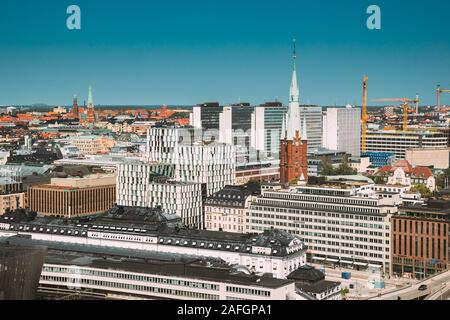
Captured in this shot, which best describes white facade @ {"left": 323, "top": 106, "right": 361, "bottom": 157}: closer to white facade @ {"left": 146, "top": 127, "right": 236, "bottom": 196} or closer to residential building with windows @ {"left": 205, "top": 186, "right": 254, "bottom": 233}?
white facade @ {"left": 146, "top": 127, "right": 236, "bottom": 196}

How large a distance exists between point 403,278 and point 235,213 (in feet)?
13.1

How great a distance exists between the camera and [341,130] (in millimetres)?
30000

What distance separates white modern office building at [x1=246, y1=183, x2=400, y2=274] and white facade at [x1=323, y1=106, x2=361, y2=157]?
14884 mm

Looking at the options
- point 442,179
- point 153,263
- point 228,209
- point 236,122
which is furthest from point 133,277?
point 236,122

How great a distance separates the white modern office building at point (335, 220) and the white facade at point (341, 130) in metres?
14.9

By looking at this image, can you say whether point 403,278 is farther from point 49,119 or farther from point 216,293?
point 49,119

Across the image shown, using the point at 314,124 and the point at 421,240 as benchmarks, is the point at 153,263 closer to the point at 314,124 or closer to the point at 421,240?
the point at 421,240

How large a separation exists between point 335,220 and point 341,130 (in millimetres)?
16810

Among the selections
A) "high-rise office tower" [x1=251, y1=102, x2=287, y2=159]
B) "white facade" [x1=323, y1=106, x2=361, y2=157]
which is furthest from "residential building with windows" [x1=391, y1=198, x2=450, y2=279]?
"white facade" [x1=323, y1=106, x2=361, y2=157]

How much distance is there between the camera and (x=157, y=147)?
1842 centimetres

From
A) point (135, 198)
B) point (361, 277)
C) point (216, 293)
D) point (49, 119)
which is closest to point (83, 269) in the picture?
point (216, 293)

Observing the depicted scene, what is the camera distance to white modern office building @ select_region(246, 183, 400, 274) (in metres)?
13.1

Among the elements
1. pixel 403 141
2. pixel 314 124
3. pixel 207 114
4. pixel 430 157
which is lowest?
pixel 430 157

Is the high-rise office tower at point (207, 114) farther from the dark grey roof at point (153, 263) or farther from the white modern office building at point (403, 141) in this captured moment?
the dark grey roof at point (153, 263)
